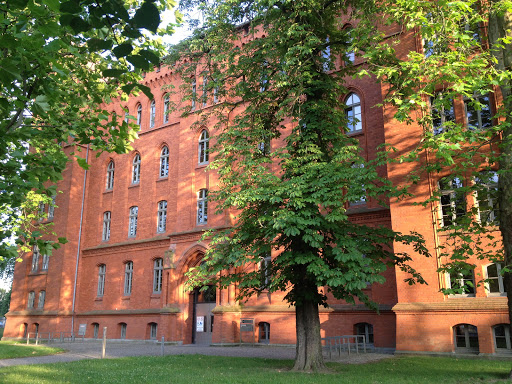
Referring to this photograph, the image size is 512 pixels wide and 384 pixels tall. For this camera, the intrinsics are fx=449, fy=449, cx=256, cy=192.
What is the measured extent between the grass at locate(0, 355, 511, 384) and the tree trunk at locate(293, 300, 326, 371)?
445mm

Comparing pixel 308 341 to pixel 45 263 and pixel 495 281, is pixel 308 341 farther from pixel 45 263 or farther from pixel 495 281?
pixel 45 263

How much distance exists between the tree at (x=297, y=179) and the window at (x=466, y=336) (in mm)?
3737

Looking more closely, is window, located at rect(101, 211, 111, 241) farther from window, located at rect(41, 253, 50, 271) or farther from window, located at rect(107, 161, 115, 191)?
window, located at rect(41, 253, 50, 271)

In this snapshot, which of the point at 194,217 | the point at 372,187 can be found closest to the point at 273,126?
the point at 372,187

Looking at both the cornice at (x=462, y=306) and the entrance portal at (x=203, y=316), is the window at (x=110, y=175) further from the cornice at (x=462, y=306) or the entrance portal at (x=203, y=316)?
the cornice at (x=462, y=306)

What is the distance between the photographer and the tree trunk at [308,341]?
35.7 ft

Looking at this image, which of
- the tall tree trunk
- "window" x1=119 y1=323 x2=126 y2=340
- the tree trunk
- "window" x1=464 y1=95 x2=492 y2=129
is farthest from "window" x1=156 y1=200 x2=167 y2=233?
the tall tree trunk

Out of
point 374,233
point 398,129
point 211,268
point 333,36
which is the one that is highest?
point 333,36

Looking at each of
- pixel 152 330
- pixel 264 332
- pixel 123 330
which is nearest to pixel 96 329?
pixel 123 330

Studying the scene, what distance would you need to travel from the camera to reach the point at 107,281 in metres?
26.5

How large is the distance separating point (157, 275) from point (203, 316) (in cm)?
435

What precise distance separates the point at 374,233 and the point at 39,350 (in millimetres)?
14120

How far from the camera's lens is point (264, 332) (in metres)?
19.9

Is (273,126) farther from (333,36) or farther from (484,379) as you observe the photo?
(484,379)
